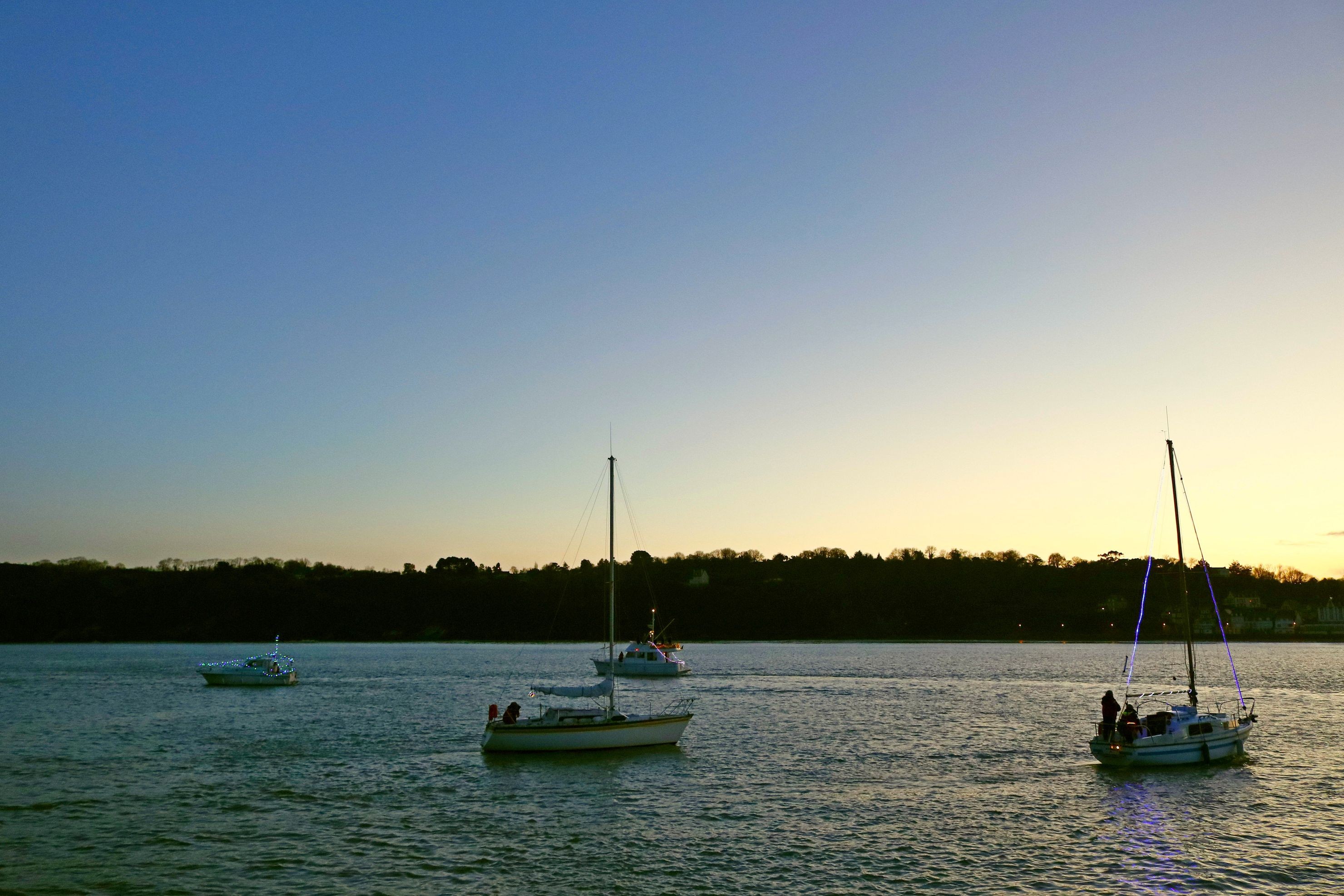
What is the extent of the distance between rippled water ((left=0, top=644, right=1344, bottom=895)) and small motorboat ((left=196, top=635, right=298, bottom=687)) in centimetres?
2558

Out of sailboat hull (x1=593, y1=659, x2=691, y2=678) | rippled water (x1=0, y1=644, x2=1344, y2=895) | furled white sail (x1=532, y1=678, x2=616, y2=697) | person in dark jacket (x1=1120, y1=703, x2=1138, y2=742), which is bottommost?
sailboat hull (x1=593, y1=659, x2=691, y2=678)

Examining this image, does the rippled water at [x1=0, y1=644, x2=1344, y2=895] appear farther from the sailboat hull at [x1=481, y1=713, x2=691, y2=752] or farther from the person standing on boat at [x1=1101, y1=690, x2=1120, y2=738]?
the person standing on boat at [x1=1101, y1=690, x2=1120, y2=738]

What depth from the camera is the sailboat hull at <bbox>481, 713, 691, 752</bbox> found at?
47.0m

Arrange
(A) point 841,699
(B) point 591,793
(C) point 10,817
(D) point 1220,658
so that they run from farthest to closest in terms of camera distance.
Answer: (D) point 1220,658
(A) point 841,699
(B) point 591,793
(C) point 10,817

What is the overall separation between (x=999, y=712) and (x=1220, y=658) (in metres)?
140

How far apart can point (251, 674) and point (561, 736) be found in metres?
67.2

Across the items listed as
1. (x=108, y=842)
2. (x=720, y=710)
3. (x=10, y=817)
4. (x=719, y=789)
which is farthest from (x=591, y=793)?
(x=720, y=710)

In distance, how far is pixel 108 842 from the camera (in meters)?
30.2

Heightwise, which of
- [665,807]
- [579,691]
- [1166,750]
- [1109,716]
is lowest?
[665,807]

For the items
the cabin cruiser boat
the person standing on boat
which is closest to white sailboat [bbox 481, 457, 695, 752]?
the person standing on boat

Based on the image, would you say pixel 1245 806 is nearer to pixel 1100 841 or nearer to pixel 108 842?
pixel 1100 841

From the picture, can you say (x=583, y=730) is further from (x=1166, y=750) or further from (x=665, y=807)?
(x=1166, y=750)

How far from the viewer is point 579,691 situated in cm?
5209

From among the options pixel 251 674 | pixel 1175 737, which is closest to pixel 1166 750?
pixel 1175 737
